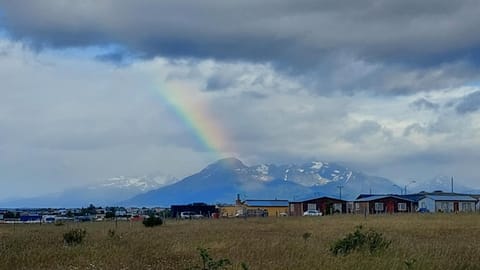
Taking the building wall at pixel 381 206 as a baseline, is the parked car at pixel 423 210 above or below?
below

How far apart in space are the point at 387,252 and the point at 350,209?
105229 mm

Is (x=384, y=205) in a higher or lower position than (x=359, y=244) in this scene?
higher

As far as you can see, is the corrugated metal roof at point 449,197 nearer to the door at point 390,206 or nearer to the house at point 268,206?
the door at point 390,206

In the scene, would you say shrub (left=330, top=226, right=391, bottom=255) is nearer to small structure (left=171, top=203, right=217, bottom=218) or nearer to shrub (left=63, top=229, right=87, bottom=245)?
shrub (left=63, top=229, right=87, bottom=245)

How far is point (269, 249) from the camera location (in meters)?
20.8

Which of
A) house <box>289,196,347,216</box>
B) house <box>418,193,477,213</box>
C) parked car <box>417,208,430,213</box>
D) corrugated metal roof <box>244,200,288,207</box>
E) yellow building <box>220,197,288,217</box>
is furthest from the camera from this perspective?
corrugated metal roof <box>244,200,288,207</box>

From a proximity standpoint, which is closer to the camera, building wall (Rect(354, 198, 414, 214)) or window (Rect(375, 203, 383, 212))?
building wall (Rect(354, 198, 414, 214))

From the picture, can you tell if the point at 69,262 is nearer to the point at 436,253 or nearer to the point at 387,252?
the point at 387,252

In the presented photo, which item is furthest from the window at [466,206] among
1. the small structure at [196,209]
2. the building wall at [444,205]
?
the small structure at [196,209]

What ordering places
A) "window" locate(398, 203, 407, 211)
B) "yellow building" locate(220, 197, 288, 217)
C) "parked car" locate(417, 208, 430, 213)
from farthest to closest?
1. "yellow building" locate(220, 197, 288, 217)
2. "window" locate(398, 203, 407, 211)
3. "parked car" locate(417, 208, 430, 213)

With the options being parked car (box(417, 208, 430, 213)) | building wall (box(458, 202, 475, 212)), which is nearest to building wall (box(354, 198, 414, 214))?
parked car (box(417, 208, 430, 213))

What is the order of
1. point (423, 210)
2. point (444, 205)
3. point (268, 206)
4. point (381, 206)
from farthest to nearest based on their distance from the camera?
point (268, 206) → point (444, 205) → point (381, 206) → point (423, 210)

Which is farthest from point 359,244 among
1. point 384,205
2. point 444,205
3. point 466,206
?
point 466,206

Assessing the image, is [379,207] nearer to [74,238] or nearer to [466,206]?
[466,206]
